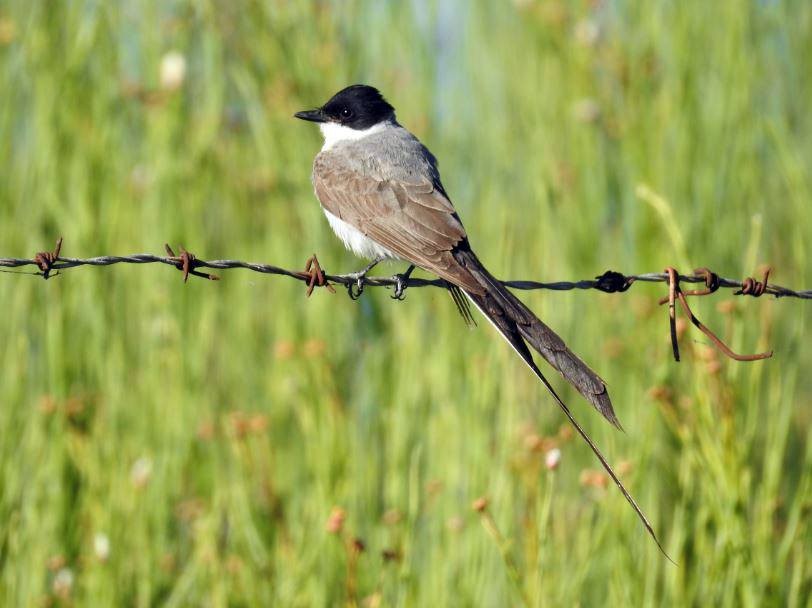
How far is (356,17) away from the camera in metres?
5.63

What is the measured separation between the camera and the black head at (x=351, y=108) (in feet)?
17.0

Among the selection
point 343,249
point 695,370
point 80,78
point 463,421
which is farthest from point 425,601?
point 80,78

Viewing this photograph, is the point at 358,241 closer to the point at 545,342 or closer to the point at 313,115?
the point at 313,115

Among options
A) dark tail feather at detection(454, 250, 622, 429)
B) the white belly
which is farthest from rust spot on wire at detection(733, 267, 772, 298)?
the white belly

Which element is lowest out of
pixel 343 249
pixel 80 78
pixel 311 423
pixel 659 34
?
pixel 311 423

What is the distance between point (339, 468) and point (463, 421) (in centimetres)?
51

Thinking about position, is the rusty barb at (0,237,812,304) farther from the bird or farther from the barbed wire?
the bird

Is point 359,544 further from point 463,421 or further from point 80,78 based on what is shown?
point 80,78

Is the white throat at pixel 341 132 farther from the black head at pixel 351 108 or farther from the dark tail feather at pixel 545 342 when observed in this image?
the dark tail feather at pixel 545 342

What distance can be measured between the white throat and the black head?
0.07 feet

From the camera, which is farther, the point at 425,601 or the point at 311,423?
the point at 311,423

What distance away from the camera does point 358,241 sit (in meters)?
4.62

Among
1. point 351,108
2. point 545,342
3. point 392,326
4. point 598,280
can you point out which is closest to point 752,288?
point 598,280

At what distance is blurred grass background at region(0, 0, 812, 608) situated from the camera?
382 cm
